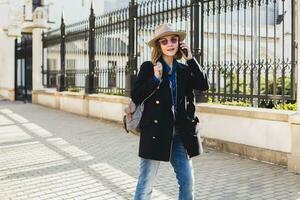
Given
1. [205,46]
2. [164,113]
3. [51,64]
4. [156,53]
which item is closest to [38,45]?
[51,64]

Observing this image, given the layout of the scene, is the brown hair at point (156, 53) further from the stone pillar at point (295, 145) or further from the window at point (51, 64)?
the window at point (51, 64)

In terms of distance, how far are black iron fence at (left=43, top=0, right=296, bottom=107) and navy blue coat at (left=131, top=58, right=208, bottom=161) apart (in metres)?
3.41

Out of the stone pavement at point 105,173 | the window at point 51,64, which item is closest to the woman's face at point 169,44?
the stone pavement at point 105,173

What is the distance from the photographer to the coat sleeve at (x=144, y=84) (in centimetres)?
379

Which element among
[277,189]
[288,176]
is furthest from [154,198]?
[288,176]

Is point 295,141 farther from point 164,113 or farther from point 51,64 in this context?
point 51,64

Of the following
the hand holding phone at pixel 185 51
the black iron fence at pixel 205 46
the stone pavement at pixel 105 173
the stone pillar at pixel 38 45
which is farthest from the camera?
the stone pillar at pixel 38 45

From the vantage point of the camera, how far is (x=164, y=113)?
3.81 meters

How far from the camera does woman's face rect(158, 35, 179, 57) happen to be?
385 cm

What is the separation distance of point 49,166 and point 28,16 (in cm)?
2136

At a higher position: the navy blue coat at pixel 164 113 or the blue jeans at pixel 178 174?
the navy blue coat at pixel 164 113

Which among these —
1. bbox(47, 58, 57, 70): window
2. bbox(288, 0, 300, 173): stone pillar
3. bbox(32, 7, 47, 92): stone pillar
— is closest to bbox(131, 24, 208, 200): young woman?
bbox(288, 0, 300, 173): stone pillar

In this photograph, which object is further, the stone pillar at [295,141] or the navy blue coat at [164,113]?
the stone pillar at [295,141]

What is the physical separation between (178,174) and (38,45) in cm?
1676
